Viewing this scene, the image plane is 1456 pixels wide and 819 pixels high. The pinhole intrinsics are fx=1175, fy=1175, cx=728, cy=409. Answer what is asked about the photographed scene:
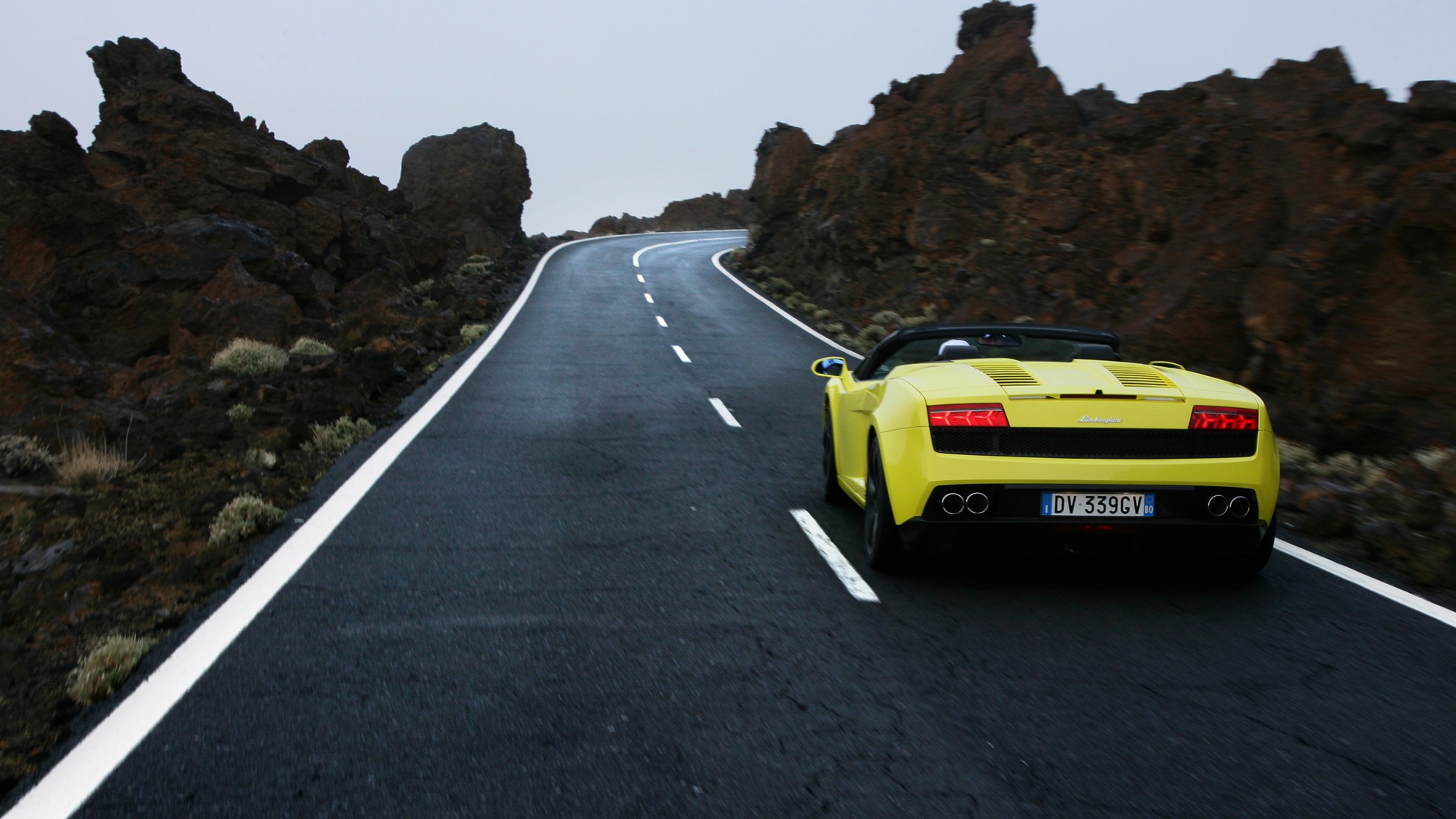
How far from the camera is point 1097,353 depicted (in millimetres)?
6402

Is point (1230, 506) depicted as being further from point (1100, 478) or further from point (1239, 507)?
point (1100, 478)

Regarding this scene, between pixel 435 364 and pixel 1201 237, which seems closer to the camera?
pixel 435 364

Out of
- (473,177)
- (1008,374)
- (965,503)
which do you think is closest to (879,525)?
(965,503)

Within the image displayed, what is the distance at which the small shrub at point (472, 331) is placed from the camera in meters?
19.9

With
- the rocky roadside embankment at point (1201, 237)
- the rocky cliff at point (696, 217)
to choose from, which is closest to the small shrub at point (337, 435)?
the rocky roadside embankment at point (1201, 237)

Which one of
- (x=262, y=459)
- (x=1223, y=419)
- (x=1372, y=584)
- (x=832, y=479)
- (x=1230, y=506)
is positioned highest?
(x=1223, y=419)

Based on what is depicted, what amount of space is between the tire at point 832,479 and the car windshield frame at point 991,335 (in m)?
0.66

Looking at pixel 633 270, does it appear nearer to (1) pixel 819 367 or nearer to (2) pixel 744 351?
(2) pixel 744 351

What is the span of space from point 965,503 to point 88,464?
21.3 ft

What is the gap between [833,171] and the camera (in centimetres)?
3247

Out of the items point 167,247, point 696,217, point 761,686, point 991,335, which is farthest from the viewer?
point 696,217

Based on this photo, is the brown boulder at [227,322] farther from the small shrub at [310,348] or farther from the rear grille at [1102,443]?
the rear grille at [1102,443]

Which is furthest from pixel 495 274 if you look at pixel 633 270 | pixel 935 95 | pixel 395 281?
pixel 935 95

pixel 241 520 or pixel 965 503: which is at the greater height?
pixel 965 503
